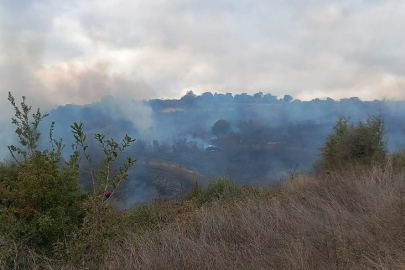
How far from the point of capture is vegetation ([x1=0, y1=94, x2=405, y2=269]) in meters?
3.38

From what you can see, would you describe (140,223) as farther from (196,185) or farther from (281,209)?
(196,185)

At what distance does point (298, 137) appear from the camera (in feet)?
194

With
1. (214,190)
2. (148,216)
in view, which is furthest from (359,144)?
(148,216)

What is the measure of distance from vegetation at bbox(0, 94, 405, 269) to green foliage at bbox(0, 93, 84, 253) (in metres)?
0.01

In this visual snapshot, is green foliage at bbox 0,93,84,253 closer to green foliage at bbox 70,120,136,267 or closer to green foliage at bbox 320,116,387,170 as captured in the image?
green foliage at bbox 70,120,136,267

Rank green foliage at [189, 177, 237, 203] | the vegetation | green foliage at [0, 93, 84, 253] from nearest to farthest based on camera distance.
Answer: the vegetation < green foliage at [0, 93, 84, 253] < green foliage at [189, 177, 237, 203]

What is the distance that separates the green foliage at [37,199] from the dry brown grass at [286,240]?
2.76ft

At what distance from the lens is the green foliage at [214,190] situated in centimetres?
888

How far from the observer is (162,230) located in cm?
480

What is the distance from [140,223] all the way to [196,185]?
4.12 m

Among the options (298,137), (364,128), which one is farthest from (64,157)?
(298,137)

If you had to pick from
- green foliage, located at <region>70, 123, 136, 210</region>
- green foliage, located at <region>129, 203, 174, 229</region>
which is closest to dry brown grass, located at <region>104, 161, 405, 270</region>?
green foliage, located at <region>70, 123, 136, 210</region>

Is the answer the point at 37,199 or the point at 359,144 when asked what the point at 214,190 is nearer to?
the point at 37,199

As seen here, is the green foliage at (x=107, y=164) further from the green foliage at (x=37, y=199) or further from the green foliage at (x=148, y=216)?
the green foliage at (x=148, y=216)
